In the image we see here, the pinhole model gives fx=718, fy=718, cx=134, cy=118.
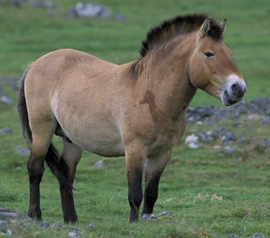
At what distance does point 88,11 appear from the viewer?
4222cm

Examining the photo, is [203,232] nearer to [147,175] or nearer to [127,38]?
[147,175]

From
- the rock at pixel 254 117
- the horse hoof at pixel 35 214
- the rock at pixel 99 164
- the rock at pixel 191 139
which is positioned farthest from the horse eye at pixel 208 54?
the rock at pixel 254 117

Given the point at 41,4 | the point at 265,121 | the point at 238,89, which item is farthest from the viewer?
the point at 41,4

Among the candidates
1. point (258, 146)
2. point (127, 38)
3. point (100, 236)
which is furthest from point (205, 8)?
point (100, 236)

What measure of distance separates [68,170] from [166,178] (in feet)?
16.8

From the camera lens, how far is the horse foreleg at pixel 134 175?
8977 millimetres

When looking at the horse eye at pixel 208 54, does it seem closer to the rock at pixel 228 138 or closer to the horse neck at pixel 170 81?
the horse neck at pixel 170 81

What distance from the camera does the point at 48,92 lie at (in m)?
10.3

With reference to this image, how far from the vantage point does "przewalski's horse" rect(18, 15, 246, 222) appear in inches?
347

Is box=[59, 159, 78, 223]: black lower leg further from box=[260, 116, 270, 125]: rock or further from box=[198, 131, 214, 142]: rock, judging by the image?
box=[260, 116, 270, 125]: rock

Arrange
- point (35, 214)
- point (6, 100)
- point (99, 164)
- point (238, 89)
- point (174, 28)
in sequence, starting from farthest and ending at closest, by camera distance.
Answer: point (6, 100), point (99, 164), point (35, 214), point (174, 28), point (238, 89)

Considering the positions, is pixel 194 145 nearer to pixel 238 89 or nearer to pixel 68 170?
pixel 68 170

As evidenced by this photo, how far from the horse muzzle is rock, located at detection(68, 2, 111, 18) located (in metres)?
33.9

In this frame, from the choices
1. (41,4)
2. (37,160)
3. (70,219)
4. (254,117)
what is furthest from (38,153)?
(41,4)
